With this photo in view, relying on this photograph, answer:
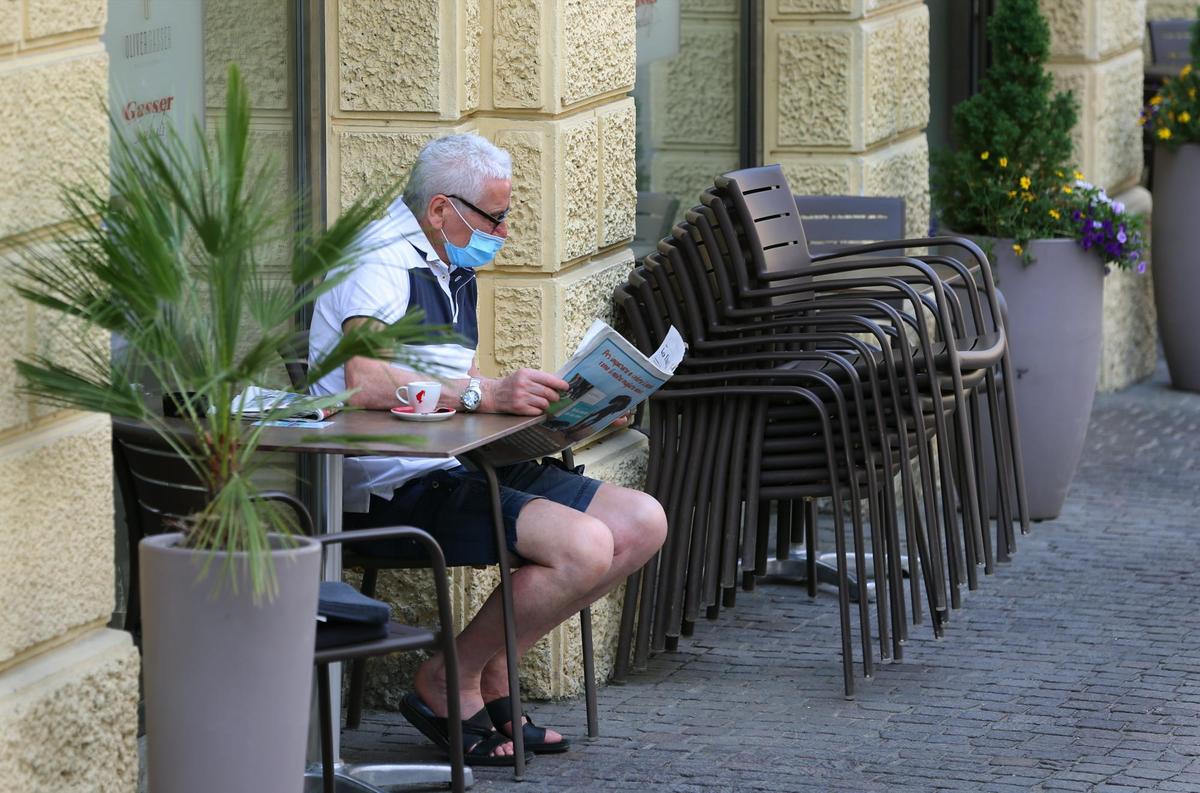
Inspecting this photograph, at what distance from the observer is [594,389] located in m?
4.43

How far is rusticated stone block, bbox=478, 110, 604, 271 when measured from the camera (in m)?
5.21

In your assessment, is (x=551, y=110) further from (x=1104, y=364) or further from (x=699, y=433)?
(x=1104, y=364)

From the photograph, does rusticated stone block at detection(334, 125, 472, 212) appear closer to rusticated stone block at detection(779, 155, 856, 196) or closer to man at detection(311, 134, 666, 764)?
man at detection(311, 134, 666, 764)

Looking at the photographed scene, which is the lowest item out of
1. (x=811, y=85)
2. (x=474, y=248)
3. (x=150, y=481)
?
(x=150, y=481)

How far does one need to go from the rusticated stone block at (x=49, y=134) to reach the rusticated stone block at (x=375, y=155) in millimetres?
1542

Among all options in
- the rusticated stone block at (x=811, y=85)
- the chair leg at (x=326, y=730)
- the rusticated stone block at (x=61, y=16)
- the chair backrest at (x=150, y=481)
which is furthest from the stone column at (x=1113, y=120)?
the rusticated stone block at (x=61, y=16)

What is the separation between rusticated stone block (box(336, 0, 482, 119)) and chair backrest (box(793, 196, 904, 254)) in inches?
70.4

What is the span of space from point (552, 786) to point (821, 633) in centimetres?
155

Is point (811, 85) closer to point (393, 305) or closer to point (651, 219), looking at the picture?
point (651, 219)

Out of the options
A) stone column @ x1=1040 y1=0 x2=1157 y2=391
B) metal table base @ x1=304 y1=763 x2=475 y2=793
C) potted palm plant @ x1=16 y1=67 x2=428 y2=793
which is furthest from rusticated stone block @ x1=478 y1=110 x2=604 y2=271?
stone column @ x1=1040 y1=0 x2=1157 y2=391

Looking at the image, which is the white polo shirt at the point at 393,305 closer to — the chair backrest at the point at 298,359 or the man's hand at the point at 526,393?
the chair backrest at the point at 298,359

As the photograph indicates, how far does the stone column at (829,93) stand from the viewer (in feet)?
23.1

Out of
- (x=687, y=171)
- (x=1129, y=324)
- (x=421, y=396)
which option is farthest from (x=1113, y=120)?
(x=421, y=396)

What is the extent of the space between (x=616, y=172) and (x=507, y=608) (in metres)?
1.50
